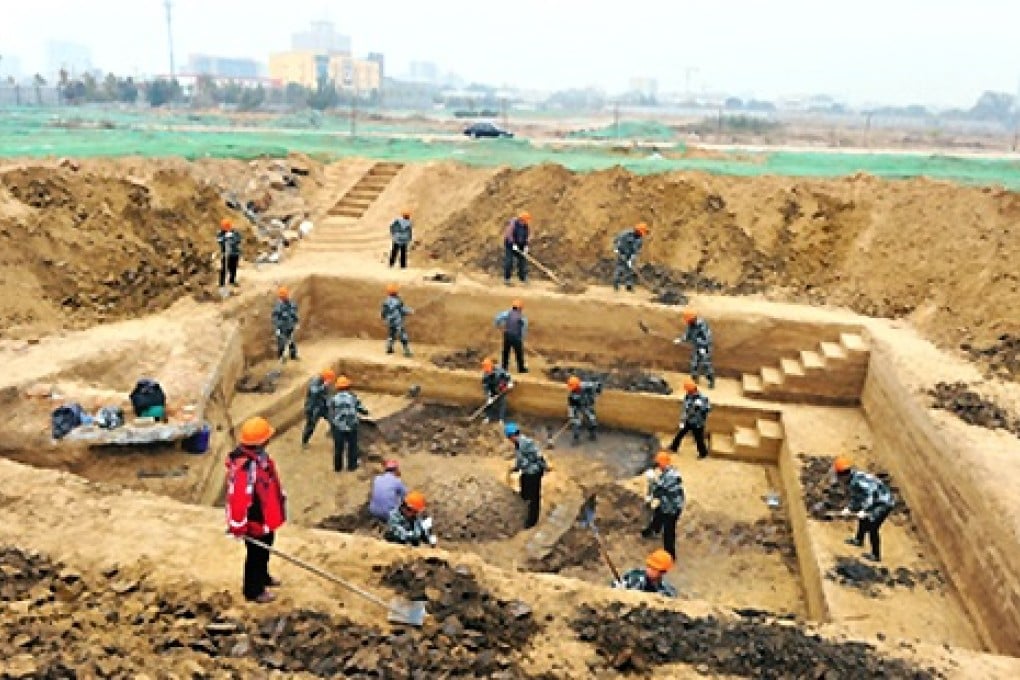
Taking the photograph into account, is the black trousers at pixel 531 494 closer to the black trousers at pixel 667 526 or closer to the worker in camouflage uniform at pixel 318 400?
the black trousers at pixel 667 526

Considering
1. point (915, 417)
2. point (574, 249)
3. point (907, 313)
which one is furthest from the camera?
point (574, 249)

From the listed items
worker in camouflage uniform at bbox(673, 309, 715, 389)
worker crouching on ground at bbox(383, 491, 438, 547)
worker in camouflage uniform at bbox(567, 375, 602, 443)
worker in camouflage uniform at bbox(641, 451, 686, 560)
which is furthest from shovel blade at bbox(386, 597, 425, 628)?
worker in camouflage uniform at bbox(673, 309, 715, 389)

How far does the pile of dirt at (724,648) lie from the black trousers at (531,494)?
3.66m

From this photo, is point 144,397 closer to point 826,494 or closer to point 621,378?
point 621,378

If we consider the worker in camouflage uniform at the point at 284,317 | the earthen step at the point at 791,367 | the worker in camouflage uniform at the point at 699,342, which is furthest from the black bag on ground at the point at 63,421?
the earthen step at the point at 791,367

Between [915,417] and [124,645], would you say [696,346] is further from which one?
[124,645]

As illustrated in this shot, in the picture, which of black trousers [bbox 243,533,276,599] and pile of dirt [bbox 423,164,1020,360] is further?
pile of dirt [bbox 423,164,1020,360]

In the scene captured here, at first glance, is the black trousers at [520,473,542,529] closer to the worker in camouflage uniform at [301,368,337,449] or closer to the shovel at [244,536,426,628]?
the worker in camouflage uniform at [301,368,337,449]

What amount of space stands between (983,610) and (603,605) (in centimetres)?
385

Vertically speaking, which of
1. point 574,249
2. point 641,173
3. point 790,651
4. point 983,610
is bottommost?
point 983,610

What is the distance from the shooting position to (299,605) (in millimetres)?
5961

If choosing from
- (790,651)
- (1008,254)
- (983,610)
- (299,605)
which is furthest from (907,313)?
(299,605)

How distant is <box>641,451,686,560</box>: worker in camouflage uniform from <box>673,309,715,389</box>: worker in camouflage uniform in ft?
13.3

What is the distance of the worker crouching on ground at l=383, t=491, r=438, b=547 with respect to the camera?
754cm
